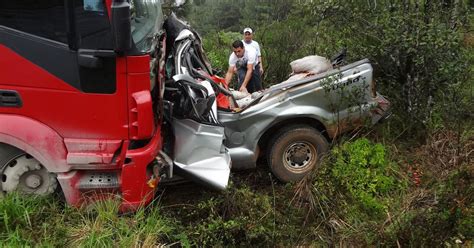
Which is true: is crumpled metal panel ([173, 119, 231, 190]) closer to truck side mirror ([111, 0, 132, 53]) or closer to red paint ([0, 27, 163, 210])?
red paint ([0, 27, 163, 210])

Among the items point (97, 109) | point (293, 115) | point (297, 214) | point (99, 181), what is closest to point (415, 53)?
point (293, 115)

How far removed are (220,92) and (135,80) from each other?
1676 mm

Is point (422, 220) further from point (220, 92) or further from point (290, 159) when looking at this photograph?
point (220, 92)

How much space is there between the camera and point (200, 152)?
493 centimetres

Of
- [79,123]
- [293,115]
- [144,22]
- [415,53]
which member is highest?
[144,22]

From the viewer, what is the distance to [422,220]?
A: 407 cm

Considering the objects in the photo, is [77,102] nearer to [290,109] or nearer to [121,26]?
[121,26]

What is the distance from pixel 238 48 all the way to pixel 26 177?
452cm

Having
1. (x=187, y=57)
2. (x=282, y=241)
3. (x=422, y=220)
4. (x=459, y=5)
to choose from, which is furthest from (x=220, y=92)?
(x=459, y=5)

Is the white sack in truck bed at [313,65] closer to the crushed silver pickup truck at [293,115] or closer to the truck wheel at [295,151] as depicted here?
the crushed silver pickup truck at [293,115]

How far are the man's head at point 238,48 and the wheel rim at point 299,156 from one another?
2.93m

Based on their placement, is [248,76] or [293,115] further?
[248,76]

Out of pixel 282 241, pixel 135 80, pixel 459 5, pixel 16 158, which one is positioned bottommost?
pixel 282 241

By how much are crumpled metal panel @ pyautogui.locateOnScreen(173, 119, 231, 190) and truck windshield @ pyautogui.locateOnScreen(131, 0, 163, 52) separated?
904mm
